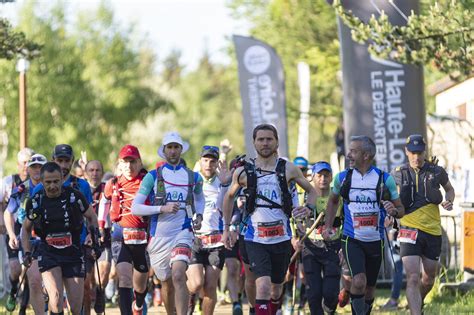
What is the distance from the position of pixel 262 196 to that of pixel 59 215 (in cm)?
205

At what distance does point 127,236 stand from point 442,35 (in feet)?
19.3

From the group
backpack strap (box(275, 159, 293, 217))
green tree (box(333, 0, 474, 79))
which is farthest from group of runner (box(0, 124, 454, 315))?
green tree (box(333, 0, 474, 79))

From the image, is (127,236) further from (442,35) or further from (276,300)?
(442,35)

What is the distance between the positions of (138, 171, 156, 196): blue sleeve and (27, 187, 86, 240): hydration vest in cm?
71

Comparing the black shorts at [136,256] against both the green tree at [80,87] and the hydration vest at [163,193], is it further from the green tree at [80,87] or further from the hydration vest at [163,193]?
the green tree at [80,87]

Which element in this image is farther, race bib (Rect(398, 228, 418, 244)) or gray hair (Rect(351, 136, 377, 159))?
race bib (Rect(398, 228, 418, 244))

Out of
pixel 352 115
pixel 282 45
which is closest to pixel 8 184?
pixel 352 115

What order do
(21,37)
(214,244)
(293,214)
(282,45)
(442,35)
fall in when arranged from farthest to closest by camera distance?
(282,45) < (21,37) < (442,35) < (214,244) < (293,214)

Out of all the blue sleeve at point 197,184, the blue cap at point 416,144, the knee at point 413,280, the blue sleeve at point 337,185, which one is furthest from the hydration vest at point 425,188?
the blue sleeve at point 197,184

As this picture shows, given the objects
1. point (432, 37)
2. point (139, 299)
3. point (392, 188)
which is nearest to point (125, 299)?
point (139, 299)

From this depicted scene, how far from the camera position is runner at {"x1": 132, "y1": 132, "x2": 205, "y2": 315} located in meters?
13.5

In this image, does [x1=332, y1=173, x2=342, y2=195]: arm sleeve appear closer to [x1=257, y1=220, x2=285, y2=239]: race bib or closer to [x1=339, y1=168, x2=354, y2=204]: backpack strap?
[x1=339, y1=168, x2=354, y2=204]: backpack strap

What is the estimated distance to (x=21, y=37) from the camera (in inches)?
842

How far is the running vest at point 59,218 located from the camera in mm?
13008
